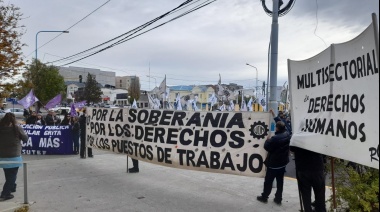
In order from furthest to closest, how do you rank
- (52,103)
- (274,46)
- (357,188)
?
(52,103)
(274,46)
(357,188)

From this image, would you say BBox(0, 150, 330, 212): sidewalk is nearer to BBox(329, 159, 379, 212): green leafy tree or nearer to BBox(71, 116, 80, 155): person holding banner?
BBox(329, 159, 379, 212): green leafy tree

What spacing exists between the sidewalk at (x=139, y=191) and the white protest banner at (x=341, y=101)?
8.08ft

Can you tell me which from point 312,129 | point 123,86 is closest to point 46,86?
point 312,129

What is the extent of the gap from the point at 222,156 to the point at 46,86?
33.2 meters

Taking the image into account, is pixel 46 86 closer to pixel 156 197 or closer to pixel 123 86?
pixel 156 197

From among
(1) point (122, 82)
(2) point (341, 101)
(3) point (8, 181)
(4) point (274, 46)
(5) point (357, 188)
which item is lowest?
(3) point (8, 181)

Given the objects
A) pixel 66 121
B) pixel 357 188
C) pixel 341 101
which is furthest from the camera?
pixel 66 121

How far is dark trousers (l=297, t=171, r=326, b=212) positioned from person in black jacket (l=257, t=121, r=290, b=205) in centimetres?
108

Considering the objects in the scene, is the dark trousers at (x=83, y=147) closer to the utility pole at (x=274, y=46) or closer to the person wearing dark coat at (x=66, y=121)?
the person wearing dark coat at (x=66, y=121)

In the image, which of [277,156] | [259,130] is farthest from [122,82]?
[277,156]

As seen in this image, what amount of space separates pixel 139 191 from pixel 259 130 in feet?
9.53

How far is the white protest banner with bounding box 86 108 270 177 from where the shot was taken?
6.19 metres

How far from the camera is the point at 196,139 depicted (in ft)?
22.1

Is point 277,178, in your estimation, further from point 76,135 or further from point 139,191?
point 76,135
